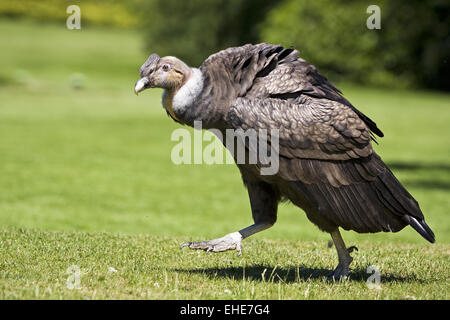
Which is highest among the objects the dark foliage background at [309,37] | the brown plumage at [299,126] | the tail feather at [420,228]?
the dark foliage background at [309,37]

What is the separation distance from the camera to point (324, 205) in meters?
7.10

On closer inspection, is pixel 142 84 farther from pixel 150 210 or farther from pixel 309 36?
pixel 309 36

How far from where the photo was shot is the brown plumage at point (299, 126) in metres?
6.95


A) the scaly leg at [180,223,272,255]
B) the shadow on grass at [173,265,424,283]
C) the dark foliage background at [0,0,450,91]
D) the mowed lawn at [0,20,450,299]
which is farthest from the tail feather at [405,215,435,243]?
the dark foliage background at [0,0,450,91]

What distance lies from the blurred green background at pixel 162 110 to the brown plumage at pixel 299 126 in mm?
5389

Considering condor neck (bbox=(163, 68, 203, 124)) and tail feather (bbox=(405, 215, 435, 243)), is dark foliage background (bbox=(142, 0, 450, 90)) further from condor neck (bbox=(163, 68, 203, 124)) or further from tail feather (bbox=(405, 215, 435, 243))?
condor neck (bbox=(163, 68, 203, 124))

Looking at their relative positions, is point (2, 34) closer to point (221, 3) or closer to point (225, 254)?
point (221, 3)

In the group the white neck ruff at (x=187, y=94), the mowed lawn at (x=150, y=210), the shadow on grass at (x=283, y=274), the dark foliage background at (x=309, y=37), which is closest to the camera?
the white neck ruff at (x=187, y=94)

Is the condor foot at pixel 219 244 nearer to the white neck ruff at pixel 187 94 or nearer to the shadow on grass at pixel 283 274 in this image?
the shadow on grass at pixel 283 274

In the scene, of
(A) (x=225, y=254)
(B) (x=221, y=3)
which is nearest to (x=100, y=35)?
(B) (x=221, y=3)

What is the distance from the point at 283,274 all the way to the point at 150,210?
31.0ft

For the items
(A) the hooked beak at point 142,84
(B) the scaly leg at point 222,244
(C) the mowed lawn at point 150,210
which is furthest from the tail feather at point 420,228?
(A) the hooked beak at point 142,84

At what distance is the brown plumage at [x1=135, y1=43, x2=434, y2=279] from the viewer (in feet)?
22.8
